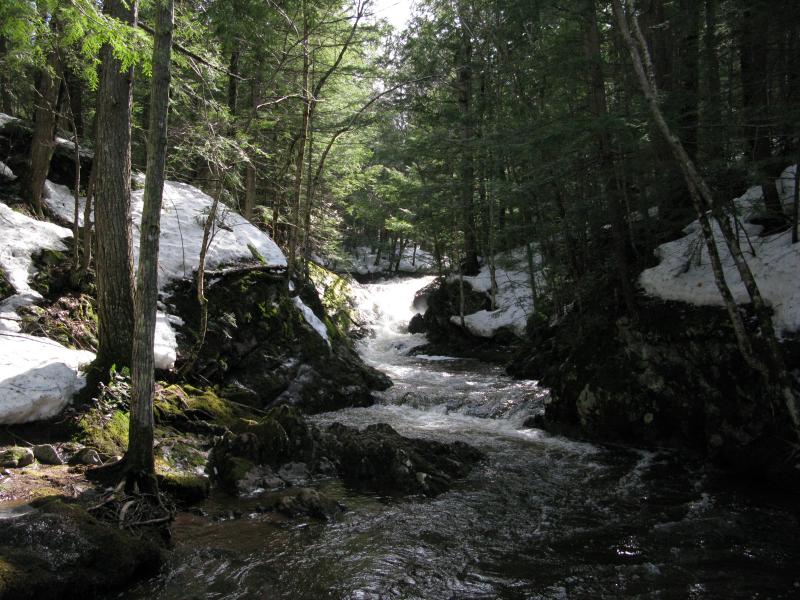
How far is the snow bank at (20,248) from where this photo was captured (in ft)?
25.4

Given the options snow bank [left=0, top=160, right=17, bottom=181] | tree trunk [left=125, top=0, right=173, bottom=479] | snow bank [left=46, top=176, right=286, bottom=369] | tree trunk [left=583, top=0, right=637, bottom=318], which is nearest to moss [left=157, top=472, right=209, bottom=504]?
tree trunk [left=125, top=0, right=173, bottom=479]

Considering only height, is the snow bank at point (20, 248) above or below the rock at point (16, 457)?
above

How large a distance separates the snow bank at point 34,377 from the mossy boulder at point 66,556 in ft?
8.28

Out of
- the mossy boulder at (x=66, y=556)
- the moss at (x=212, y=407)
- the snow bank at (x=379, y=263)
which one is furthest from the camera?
the snow bank at (x=379, y=263)

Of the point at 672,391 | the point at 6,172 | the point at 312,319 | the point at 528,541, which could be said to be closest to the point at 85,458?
the point at 528,541

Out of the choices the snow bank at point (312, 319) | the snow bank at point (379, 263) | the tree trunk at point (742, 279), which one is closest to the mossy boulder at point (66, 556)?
the tree trunk at point (742, 279)

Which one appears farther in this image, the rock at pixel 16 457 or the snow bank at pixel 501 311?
the snow bank at pixel 501 311

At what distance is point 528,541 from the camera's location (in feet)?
17.4

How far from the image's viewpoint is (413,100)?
813 inches

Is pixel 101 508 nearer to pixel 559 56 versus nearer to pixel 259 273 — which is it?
pixel 259 273

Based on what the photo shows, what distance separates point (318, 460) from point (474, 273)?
597 inches

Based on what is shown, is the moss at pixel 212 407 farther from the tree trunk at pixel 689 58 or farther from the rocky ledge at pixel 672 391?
the tree trunk at pixel 689 58

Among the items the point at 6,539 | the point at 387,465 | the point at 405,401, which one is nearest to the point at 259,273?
the point at 405,401

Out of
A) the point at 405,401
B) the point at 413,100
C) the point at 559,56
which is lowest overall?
the point at 405,401
